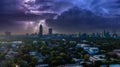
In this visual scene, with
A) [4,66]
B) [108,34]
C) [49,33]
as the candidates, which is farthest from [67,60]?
[49,33]

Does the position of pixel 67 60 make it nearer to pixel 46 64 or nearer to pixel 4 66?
pixel 46 64

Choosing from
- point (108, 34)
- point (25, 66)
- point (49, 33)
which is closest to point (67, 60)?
point (25, 66)

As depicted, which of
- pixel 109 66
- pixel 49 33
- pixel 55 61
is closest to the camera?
pixel 109 66

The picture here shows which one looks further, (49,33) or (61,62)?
(49,33)

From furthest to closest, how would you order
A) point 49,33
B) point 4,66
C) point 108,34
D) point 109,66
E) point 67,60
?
point 49,33 < point 108,34 < point 67,60 < point 109,66 < point 4,66

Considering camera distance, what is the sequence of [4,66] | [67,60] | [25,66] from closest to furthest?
1. [4,66]
2. [25,66]
3. [67,60]

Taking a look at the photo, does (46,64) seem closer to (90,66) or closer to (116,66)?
(90,66)

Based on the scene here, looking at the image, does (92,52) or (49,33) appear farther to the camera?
(49,33)

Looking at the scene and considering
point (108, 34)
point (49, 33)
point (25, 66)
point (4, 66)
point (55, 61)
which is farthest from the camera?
point (49, 33)

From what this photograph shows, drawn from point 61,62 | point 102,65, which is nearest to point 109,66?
point 102,65
